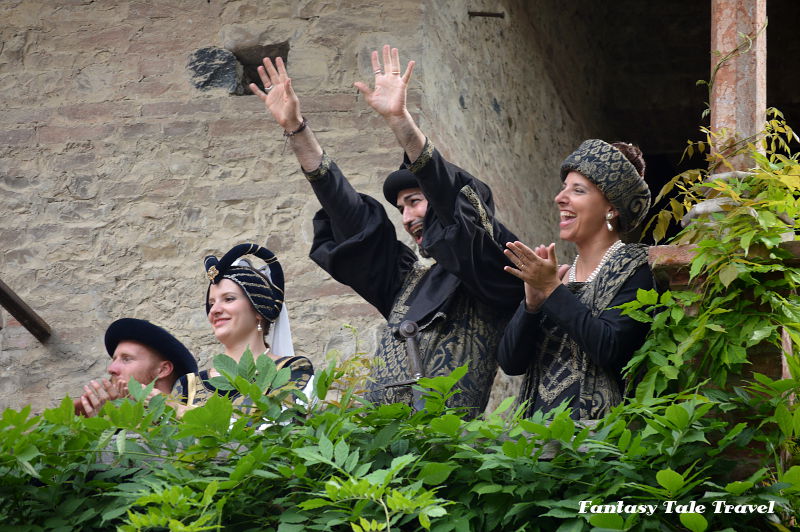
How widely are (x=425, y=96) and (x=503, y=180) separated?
1.01 metres

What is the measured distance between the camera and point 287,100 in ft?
18.3

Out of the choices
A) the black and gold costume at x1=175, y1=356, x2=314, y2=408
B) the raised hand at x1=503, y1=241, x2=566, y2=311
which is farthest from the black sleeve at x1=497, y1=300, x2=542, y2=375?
the black and gold costume at x1=175, y1=356, x2=314, y2=408

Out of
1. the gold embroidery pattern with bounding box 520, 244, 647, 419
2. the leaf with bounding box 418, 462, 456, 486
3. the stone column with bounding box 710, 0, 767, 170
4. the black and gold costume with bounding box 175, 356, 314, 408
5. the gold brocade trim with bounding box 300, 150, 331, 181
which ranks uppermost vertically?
the stone column with bounding box 710, 0, 767, 170

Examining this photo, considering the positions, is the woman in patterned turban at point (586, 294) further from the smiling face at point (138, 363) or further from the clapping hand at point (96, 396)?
the smiling face at point (138, 363)

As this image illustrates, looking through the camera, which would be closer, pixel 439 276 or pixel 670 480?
pixel 670 480

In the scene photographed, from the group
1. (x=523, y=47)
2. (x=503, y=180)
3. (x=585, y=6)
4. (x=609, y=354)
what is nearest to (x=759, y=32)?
(x=609, y=354)

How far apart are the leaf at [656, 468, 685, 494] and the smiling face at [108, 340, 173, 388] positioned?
2.54 m

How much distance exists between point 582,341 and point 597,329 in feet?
0.20

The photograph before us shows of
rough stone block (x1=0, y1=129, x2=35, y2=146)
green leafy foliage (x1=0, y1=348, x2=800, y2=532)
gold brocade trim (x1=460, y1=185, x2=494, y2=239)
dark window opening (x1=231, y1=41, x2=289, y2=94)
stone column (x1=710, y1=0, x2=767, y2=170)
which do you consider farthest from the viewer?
rough stone block (x1=0, y1=129, x2=35, y2=146)

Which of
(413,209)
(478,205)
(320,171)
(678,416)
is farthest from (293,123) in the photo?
(678,416)

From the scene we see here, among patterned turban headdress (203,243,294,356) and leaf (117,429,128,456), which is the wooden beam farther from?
leaf (117,429,128,456)

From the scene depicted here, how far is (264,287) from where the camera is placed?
5.65 m

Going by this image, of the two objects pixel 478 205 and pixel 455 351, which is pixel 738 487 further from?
pixel 478 205

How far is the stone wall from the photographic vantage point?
7.05 meters
